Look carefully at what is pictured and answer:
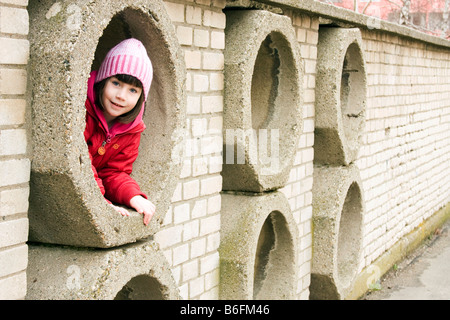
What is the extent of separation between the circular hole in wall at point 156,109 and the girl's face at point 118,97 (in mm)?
242

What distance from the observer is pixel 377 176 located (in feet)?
21.8

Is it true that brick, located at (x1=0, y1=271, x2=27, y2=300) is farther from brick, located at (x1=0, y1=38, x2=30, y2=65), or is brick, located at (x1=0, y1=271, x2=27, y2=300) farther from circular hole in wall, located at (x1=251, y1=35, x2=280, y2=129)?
circular hole in wall, located at (x1=251, y1=35, x2=280, y2=129)

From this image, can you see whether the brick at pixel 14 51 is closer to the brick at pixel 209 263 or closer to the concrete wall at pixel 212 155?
the concrete wall at pixel 212 155

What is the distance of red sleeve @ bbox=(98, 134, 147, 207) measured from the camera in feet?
9.34

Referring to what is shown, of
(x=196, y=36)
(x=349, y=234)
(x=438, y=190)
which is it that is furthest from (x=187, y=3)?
(x=438, y=190)

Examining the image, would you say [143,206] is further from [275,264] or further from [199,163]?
[275,264]

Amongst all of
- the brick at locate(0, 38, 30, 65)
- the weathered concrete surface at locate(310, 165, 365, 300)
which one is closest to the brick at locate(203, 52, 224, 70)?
the brick at locate(0, 38, 30, 65)

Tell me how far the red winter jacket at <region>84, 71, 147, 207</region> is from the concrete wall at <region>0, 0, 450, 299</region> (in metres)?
0.15

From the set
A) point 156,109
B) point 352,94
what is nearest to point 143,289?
point 156,109

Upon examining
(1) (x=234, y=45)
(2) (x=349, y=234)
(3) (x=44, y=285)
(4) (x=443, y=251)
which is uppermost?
(1) (x=234, y=45)

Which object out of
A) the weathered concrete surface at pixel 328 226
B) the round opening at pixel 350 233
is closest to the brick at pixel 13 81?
the weathered concrete surface at pixel 328 226

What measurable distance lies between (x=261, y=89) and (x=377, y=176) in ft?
8.05

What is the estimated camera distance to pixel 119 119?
285 centimetres

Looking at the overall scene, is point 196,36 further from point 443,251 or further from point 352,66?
point 443,251
